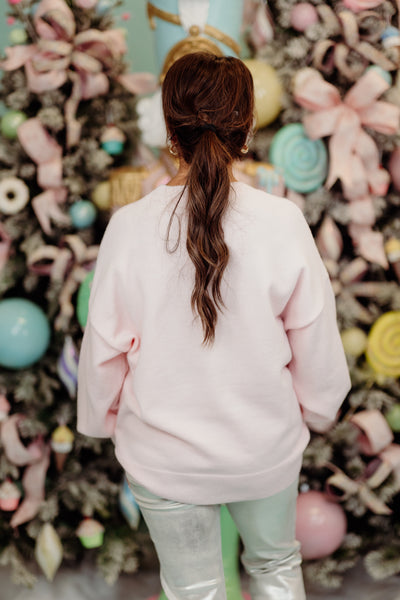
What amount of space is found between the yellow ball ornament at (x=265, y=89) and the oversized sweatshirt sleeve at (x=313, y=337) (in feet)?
2.61

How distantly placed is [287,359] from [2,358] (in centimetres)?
99

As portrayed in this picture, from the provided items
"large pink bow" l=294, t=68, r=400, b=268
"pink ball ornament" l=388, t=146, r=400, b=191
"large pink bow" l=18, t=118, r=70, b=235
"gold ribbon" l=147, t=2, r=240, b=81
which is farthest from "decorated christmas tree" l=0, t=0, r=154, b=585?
"pink ball ornament" l=388, t=146, r=400, b=191

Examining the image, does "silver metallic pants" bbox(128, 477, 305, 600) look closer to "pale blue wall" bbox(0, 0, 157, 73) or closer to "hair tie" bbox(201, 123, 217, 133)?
"hair tie" bbox(201, 123, 217, 133)

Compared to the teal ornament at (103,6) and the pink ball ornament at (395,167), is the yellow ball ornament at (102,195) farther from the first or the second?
the pink ball ornament at (395,167)

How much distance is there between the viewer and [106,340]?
121cm

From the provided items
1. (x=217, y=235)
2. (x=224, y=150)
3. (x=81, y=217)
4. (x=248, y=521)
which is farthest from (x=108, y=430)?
(x=81, y=217)

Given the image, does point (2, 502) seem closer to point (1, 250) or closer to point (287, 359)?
point (1, 250)

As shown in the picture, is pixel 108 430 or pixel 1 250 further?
pixel 1 250

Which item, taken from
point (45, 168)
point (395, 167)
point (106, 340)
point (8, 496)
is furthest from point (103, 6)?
point (8, 496)

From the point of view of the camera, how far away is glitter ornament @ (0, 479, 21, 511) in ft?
6.34

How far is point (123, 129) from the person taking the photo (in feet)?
6.67

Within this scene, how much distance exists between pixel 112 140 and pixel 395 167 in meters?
0.84

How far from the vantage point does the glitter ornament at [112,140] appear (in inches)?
76.9

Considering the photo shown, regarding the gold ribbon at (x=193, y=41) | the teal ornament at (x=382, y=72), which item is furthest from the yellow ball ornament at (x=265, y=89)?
the teal ornament at (x=382, y=72)
